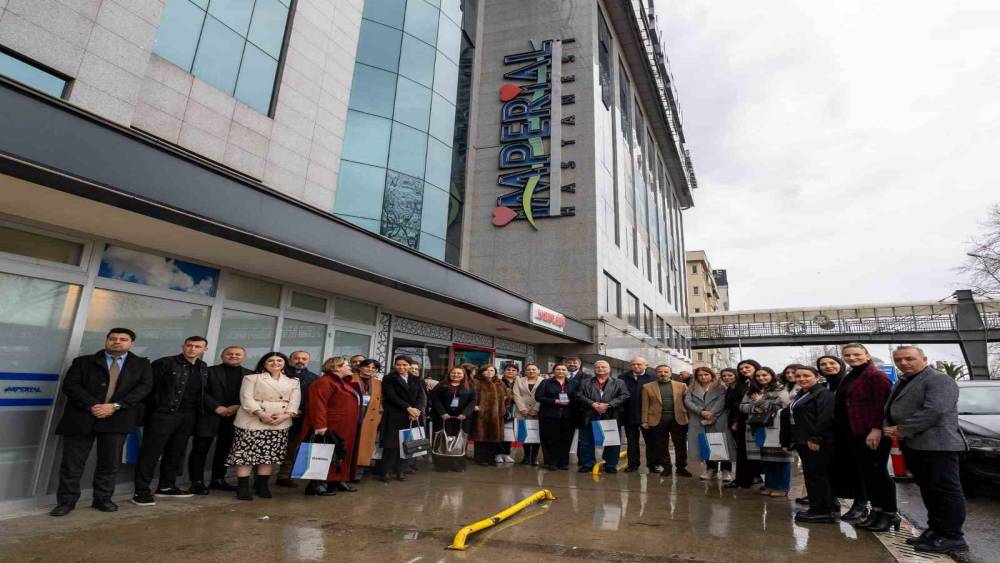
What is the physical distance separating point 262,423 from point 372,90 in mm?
11637

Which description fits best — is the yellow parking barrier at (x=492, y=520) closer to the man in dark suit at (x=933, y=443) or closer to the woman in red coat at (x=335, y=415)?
the woman in red coat at (x=335, y=415)

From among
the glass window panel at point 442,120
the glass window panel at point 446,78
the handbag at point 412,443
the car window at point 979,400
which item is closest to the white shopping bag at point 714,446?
the car window at point 979,400

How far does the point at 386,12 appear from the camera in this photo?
1517 cm

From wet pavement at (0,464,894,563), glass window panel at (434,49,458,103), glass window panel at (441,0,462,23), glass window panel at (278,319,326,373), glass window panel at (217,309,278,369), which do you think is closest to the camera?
wet pavement at (0,464,894,563)

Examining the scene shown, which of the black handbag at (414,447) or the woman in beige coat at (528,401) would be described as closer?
the black handbag at (414,447)

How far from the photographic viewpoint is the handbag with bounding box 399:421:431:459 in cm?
Answer: 679

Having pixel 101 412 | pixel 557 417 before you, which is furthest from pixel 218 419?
pixel 557 417

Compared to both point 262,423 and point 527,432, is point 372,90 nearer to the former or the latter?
point 527,432

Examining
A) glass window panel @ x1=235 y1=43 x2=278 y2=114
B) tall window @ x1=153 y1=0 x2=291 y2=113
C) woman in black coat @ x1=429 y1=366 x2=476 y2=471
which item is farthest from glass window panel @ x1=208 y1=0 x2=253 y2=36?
woman in black coat @ x1=429 y1=366 x2=476 y2=471

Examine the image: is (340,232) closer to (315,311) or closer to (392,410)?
(315,311)

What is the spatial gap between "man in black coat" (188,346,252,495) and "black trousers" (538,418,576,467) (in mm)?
4707

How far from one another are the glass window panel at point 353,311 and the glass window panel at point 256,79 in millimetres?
4595

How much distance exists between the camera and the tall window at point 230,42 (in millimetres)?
8852

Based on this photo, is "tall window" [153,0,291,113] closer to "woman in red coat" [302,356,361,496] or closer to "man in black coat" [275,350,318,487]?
"man in black coat" [275,350,318,487]
